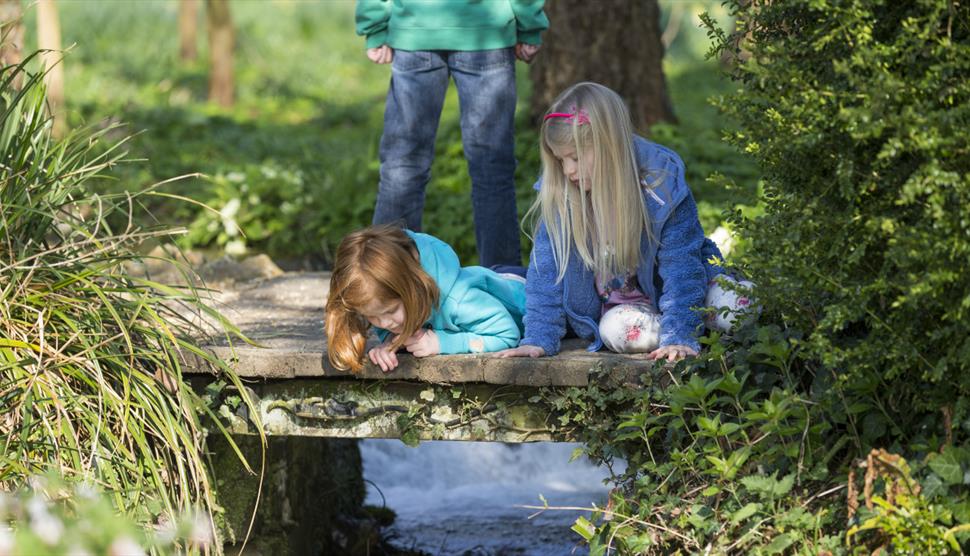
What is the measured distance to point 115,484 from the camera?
3498 mm

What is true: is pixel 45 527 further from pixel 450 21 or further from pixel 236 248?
pixel 236 248

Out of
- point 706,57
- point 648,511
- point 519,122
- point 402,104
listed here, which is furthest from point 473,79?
point 519,122

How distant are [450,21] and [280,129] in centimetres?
773

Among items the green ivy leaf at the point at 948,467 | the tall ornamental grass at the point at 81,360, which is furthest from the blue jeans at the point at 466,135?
the green ivy leaf at the point at 948,467

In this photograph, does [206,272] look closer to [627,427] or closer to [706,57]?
[627,427]

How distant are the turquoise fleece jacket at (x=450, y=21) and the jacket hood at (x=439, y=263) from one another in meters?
1.09

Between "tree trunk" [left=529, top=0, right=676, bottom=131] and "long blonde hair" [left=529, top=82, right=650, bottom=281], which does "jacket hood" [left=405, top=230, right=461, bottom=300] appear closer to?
"long blonde hair" [left=529, top=82, right=650, bottom=281]

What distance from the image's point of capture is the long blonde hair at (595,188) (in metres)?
3.91

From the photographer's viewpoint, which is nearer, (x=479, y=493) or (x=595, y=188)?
(x=595, y=188)

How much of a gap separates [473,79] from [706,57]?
68.5 inches

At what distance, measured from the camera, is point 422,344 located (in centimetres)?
395

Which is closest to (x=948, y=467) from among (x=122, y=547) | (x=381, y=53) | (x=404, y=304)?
(x=404, y=304)

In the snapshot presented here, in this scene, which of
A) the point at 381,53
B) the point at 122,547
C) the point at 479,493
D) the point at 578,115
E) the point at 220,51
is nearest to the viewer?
the point at 122,547

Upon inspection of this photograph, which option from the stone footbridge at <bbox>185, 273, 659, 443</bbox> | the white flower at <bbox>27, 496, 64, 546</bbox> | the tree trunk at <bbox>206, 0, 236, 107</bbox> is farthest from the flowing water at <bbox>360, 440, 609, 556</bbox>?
the tree trunk at <bbox>206, 0, 236, 107</bbox>
